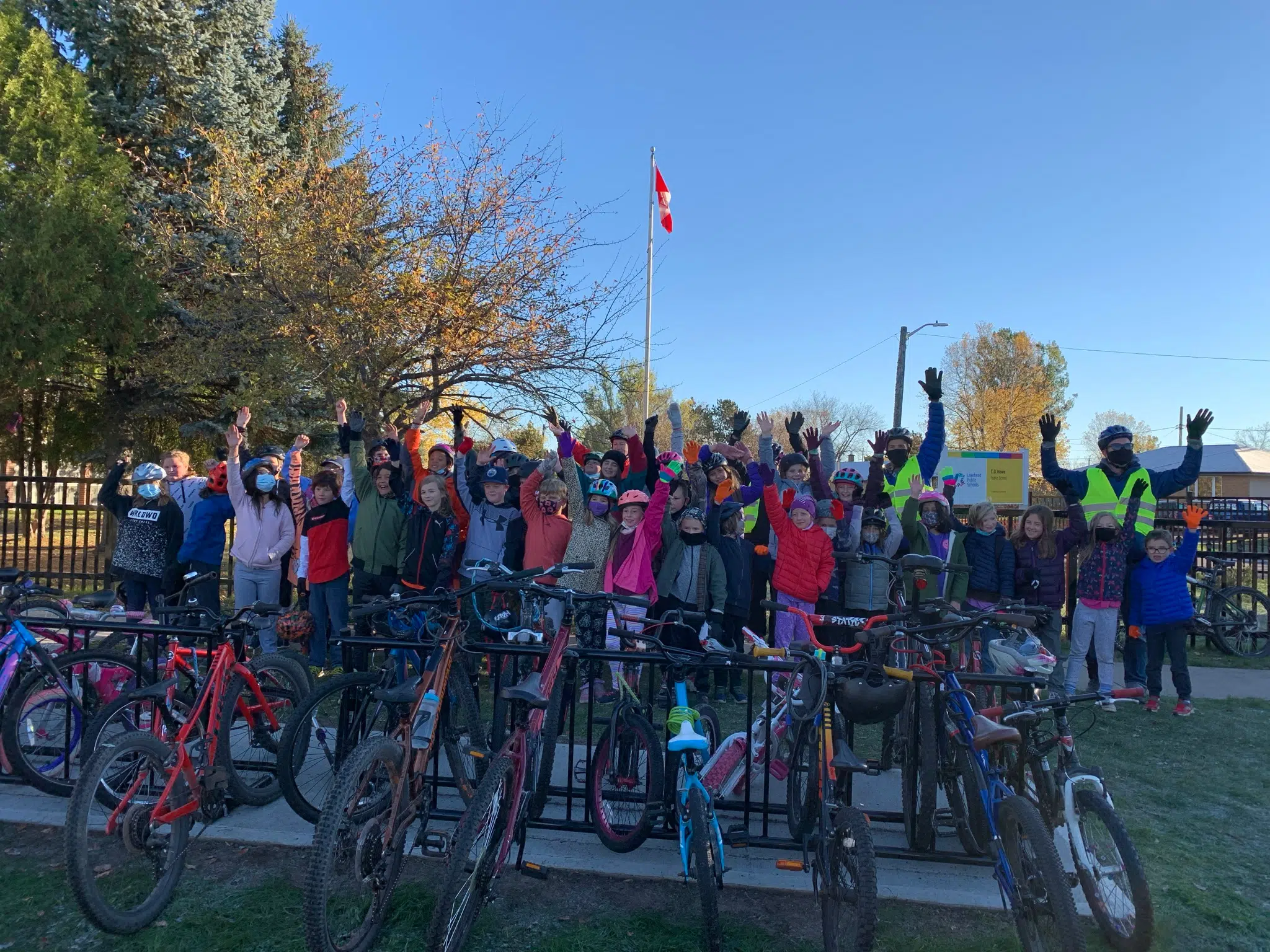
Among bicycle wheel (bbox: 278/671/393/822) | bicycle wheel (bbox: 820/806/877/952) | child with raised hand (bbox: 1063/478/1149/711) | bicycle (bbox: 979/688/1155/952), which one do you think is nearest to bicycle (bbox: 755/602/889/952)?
bicycle wheel (bbox: 820/806/877/952)

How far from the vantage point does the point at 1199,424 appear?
6910 millimetres

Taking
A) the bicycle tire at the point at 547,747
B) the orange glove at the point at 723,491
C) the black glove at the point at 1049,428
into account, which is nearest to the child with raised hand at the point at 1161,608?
the black glove at the point at 1049,428

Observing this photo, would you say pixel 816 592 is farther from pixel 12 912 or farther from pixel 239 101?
pixel 239 101

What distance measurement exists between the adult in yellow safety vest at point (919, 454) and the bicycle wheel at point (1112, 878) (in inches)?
172

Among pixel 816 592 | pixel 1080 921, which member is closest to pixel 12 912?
pixel 1080 921

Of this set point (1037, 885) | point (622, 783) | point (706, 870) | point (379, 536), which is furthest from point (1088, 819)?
point (379, 536)

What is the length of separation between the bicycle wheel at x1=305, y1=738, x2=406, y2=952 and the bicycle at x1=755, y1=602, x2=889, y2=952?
1.62 meters

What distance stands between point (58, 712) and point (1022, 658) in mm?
5101

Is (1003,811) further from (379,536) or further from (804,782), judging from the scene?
(379,536)

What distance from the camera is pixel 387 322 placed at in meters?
10.7

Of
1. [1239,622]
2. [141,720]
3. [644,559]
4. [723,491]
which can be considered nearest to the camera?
[141,720]

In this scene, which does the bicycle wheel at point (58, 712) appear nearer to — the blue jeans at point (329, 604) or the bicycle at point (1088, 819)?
the blue jeans at point (329, 604)

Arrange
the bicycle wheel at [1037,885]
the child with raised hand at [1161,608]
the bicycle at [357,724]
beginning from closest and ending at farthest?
the bicycle wheel at [1037,885], the bicycle at [357,724], the child with raised hand at [1161,608]

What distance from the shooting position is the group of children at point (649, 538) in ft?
21.7
